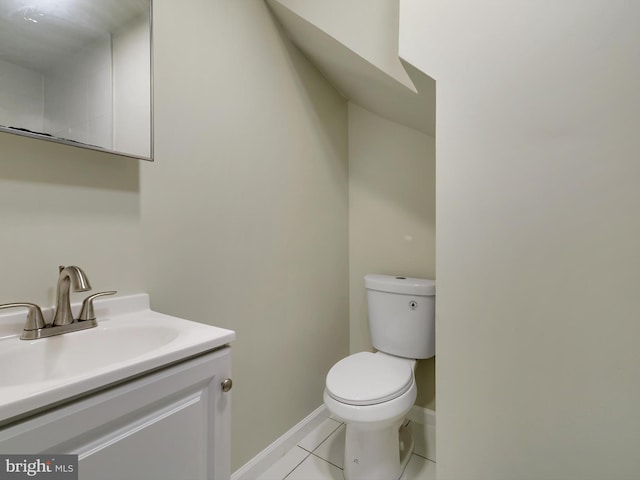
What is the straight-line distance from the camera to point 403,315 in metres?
1.65

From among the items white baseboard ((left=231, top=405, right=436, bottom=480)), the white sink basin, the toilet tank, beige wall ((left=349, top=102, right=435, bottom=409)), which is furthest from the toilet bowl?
the white sink basin

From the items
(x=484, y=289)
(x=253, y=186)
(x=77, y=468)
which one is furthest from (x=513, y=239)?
(x=77, y=468)

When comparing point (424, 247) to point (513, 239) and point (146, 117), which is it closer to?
point (513, 239)

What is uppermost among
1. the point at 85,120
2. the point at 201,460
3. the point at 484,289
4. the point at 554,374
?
the point at 85,120

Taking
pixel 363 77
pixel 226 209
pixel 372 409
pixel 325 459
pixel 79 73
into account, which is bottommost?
pixel 325 459

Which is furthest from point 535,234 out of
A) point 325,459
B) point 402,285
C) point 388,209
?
point 325,459

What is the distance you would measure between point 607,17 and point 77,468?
159cm

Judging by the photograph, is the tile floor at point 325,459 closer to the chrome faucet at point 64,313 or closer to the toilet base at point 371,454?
the toilet base at point 371,454

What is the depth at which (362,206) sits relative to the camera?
6.68 ft

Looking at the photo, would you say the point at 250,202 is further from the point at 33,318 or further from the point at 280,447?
the point at 280,447

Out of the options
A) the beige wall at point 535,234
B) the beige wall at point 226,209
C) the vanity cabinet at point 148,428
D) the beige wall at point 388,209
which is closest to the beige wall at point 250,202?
the beige wall at point 226,209

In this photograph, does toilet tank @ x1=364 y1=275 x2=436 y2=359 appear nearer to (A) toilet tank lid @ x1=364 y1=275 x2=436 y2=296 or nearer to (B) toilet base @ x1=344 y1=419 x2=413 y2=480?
(A) toilet tank lid @ x1=364 y1=275 x2=436 y2=296

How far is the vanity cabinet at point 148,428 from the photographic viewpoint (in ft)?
1.70

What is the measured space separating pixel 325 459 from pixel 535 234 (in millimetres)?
1396
